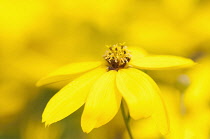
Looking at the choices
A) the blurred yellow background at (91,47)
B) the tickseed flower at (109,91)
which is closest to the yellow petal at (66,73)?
the tickseed flower at (109,91)

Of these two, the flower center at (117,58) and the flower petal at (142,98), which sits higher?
the flower center at (117,58)

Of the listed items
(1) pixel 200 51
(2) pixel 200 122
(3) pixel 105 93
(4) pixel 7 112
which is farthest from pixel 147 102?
(1) pixel 200 51

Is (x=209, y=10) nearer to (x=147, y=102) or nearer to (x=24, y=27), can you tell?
(x=24, y=27)

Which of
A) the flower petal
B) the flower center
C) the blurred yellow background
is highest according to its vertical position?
the blurred yellow background

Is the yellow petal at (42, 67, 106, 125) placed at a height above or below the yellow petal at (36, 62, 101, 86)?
below

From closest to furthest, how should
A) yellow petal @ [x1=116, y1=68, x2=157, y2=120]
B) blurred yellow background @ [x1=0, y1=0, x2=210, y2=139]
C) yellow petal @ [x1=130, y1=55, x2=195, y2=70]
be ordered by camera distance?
yellow petal @ [x1=116, y1=68, x2=157, y2=120], yellow petal @ [x1=130, y1=55, x2=195, y2=70], blurred yellow background @ [x1=0, y1=0, x2=210, y2=139]

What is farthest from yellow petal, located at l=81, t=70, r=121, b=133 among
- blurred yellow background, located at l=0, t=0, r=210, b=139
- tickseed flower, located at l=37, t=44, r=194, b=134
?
blurred yellow background, located at l=0, t=0, r=210, b=139

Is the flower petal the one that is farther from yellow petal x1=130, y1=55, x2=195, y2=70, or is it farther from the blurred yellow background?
the blurred yellow background

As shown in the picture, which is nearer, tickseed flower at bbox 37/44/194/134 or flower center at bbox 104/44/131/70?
tickseed flower at bbox 37/44/194/134

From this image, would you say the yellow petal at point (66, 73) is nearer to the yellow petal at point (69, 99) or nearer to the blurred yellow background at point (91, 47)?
the yellow petal at point (69, 99)
